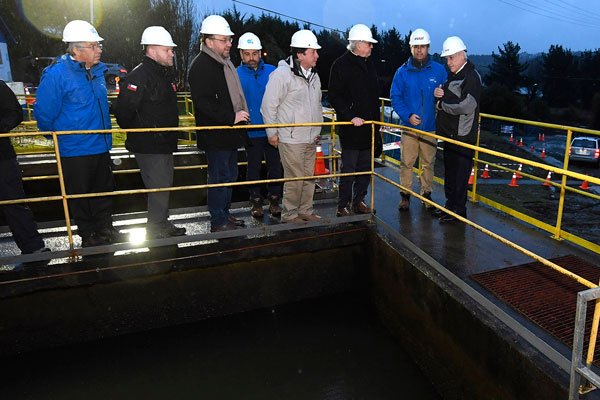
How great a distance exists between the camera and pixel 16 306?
12.7 feet

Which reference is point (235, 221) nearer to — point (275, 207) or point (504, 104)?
point (275, 207)

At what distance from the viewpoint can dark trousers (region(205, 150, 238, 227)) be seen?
4.48m

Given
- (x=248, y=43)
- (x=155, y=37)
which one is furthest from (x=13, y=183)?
(x=248, y=43)

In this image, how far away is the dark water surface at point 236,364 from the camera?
379 cm

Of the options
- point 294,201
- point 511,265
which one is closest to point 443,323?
point 511,265

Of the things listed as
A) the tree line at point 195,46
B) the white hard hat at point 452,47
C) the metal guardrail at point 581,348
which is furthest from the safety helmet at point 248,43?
the tree line at point 195,46

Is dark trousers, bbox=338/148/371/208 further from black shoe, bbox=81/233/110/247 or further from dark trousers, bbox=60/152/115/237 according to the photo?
black shoe, bbox=81/233/110/247

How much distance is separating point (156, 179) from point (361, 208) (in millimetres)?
2350

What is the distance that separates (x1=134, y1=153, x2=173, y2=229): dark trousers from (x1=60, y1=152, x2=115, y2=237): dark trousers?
391mm

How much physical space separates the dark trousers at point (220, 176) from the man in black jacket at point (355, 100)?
1.25 metres

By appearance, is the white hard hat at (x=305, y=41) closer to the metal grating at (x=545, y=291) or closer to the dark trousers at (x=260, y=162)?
the dark trousers at (x=260, y=162)

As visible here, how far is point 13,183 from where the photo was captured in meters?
3.80

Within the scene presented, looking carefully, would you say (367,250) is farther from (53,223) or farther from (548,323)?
(53,223)

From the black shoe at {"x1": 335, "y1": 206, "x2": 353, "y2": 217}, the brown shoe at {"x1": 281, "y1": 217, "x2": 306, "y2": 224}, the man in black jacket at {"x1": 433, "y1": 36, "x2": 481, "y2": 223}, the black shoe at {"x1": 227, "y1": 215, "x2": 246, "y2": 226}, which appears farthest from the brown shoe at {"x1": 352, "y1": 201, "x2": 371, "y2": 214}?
the black shoe at {"x1": 227, "y1": 215, "x2": 246, "y2": 226}
